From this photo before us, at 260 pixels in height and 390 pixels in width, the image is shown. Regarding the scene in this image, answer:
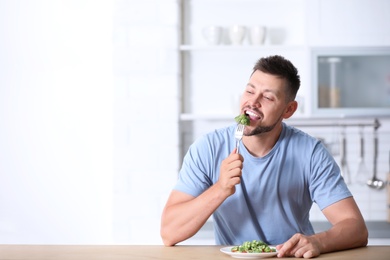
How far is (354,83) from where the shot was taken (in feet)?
15.0

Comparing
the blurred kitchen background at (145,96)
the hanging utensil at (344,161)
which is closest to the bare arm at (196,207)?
the blurred kitchen background at (145,96)

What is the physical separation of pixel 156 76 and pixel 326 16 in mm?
1031

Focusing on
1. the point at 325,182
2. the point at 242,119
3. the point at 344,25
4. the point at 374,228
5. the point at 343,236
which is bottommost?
the point at 374,228

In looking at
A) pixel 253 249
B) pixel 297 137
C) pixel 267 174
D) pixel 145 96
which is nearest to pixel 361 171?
pixel 145 96

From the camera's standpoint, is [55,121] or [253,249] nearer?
[253,249]

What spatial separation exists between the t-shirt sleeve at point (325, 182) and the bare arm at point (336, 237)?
0.02 meters

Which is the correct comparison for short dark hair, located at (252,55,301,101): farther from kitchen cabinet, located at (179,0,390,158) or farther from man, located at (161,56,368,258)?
kitchen cabinet, located at (179,0,390,158)

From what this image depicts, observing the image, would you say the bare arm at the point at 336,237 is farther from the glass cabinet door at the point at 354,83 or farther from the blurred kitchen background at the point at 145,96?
the glass cabinet door at the point at 354,83

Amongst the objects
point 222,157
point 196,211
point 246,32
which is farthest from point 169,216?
point 246,32

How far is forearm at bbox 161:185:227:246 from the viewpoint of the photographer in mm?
2623

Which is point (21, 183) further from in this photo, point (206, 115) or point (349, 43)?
point (349, 43)

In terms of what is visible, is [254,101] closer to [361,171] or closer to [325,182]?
[325,182]

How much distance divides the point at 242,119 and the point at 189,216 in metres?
0.37

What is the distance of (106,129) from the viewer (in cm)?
503
